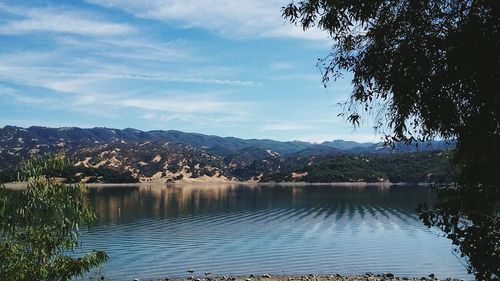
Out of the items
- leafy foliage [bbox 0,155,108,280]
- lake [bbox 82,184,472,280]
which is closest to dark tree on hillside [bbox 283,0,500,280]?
leafy foliage [bbox 0,155,108,280]

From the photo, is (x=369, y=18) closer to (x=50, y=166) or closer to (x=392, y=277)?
(x=50, y=166)

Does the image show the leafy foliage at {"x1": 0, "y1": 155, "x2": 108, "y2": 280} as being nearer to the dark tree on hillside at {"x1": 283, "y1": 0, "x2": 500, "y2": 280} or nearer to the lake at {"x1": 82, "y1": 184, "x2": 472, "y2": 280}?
the dark tree on hillside at {"x1": 283, "y1": 0, "x2": 500, "y2": 280}

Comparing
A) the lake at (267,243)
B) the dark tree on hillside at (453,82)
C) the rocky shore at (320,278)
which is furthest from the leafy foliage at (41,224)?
the rocky shore at (320,278)

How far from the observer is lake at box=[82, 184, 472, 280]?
5131cm

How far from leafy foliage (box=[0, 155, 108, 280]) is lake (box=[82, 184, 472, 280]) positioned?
25.6 metres

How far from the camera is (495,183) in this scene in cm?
1220

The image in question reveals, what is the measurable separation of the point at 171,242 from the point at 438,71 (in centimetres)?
6403

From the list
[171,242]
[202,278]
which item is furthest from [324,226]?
[202,278]

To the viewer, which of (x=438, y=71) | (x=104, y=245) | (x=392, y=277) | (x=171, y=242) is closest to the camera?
(x=438, y=71)

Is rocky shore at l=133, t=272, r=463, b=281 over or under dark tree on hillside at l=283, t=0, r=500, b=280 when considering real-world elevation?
under

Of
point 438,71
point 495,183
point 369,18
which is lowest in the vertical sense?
point 495,183

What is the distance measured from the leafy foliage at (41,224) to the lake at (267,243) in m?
25.6

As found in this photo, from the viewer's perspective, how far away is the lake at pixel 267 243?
51312 mm

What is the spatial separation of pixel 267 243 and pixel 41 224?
5598 centimetres
